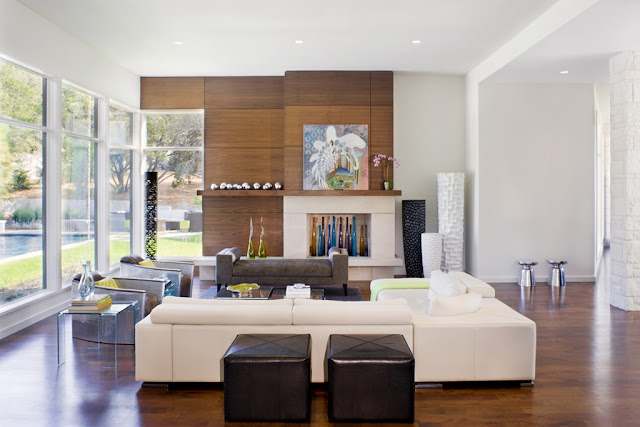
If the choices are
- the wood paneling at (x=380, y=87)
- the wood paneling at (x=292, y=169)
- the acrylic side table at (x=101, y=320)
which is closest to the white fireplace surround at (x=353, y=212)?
the wood paneling at (x=292, y=169)

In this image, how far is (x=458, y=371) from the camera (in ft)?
12.6

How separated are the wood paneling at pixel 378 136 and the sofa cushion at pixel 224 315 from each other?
202 inches

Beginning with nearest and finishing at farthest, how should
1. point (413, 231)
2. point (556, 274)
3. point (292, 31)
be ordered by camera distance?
point (292, 31), point (556, 274), point (413, 231)

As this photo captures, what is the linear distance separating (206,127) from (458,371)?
6.54 m

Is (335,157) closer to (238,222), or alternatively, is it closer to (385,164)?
(385,164)

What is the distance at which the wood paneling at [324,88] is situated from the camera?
858 centimetres

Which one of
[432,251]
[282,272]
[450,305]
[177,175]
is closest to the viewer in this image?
[450,305]

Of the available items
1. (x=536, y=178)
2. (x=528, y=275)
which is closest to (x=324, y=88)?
(x=536, y=178)

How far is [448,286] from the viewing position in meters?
4.38

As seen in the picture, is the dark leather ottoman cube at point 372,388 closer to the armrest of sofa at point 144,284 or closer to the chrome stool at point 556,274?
the armrest of sofa at point 144,284

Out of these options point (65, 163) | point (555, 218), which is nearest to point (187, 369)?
point (65, 163)

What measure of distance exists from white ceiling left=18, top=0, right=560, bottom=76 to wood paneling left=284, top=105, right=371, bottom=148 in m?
0.66

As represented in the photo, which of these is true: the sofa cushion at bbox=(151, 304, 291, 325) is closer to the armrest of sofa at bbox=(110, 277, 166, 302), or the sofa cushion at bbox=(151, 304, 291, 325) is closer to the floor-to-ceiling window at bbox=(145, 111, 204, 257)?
the armrest of sofa at bbox=(110, 277, 166, 302)

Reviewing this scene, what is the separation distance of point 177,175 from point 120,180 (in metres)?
1.02
